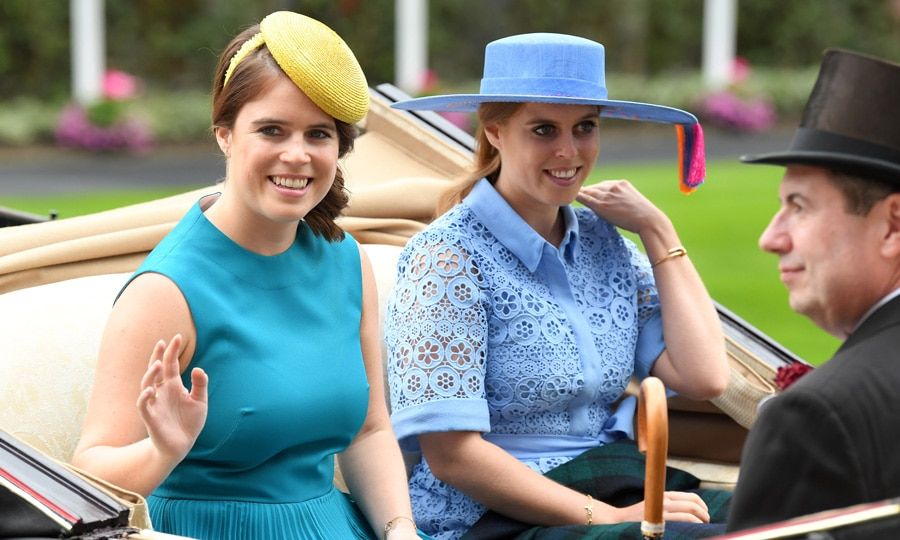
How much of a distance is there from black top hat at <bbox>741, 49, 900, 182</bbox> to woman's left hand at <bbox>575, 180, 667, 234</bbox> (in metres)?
1.26

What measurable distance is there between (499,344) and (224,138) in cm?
74

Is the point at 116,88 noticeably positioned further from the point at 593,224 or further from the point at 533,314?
the point at 533,314

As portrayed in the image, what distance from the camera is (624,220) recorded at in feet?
11.3

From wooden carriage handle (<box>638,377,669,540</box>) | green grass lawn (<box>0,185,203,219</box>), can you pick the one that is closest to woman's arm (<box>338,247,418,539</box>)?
wooden carriage handle (<box>638,377,669,540</box>)

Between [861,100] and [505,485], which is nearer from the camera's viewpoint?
[861,100]

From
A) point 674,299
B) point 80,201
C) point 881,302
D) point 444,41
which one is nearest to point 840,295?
point 881,302

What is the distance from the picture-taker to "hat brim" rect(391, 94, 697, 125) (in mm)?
3152

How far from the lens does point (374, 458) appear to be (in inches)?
117

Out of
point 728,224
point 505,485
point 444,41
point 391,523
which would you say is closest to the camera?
point 391,523

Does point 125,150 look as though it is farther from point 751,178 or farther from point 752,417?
point 752,417

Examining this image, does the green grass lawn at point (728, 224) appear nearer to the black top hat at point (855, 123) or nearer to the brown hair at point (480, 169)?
the brown hair at point (480, 169)

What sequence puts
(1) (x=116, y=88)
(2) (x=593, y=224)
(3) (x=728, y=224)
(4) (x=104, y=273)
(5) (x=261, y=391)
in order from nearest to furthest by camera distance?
(5) (x=261, y=391)
(4) (x=104, y=273)
(2) (x=593, y=224)
(3) (x=728, y=224)
(1) (x=116, y=88)

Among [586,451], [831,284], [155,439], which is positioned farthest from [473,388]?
[831,284]

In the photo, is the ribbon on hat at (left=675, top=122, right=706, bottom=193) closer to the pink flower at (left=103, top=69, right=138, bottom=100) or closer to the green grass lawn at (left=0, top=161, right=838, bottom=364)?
the green grass lawn at (left=0, top=161, right=838, bottom=364)
